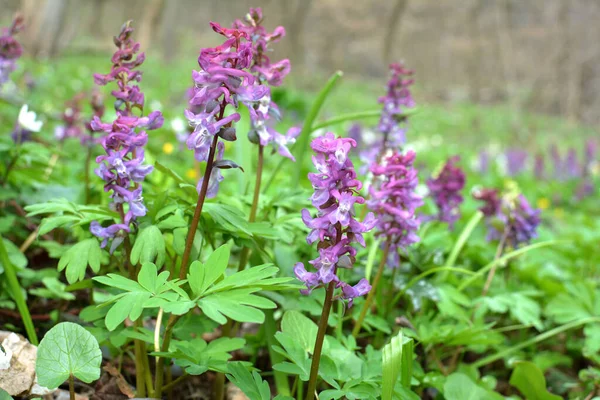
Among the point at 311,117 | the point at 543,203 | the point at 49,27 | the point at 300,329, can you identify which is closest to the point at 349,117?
the point at 311,117

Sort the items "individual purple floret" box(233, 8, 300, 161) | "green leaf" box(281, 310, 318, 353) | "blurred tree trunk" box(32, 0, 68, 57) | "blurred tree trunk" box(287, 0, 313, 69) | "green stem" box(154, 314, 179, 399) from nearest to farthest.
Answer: "green stem" box(154, 314, 179, 399) < "green leaf" box(281, 310, 318, 353) < "individual purple floret" box(233, 8, 300, 161) < "blurred tree trunk" box(32, 0, 68, 57) < "blurred tree trunk" box(287, 0, 313, 69)

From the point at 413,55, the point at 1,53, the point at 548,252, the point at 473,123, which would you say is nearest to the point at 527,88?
the point at 473,123

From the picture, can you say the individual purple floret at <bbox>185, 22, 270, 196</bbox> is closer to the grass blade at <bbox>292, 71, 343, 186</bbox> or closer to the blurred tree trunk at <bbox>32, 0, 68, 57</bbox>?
the grass blade at <bbox>292, 71, 343, 186</bbox>

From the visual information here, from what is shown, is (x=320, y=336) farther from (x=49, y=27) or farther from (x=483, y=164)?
(x=49, y=27)

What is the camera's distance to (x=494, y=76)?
24734mm

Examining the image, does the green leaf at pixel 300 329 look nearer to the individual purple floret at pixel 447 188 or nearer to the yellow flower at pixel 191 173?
the individual purple floret at pixel 447 188

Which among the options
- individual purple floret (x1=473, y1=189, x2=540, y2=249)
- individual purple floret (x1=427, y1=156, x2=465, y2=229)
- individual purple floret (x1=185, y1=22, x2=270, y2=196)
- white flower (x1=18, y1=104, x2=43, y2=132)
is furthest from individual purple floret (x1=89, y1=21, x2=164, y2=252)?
individual purple floret (x1=473, y1=189, x2=540, y2=249)

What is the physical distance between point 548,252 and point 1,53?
338cm

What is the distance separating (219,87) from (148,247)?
470 millimetres

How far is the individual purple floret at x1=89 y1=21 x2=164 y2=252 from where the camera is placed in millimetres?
1385

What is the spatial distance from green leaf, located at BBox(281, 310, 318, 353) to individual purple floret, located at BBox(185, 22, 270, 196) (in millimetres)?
584

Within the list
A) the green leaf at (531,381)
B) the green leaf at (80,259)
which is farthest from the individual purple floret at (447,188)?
the green leaf at (80,259)

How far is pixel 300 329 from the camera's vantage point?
5.13ft

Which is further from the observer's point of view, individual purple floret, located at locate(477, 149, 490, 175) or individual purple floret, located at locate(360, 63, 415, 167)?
individual purple floret, located at locate(477, 149, 490, 175)
